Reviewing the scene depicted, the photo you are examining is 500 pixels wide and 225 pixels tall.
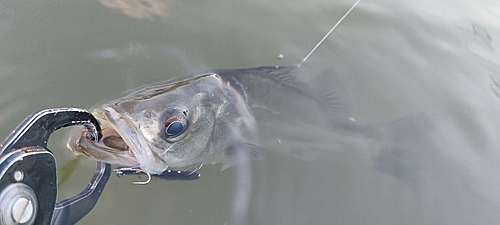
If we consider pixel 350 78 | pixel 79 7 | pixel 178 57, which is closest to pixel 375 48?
pixel 350 78

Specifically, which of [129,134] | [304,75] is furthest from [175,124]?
[304,75]

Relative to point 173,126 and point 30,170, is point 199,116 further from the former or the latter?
point 30,170

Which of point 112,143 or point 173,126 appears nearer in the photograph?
point 112,143

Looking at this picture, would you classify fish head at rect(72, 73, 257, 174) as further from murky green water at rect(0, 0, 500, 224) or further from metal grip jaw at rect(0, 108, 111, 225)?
metal grip jaw at rect(0, 108, 111, 225)

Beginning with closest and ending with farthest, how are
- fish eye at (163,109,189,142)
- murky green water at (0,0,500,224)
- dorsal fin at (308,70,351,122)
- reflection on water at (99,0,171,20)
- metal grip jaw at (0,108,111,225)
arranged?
metal grip jaw at (0,108,111,225)
fish eye at (163,109,189,142)
murky green water at (0,0,500,224)
dorsal fin at (308,70,351,122)
reflection on water at (99,0,171,20)

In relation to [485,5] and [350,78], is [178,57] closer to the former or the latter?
[350,78]

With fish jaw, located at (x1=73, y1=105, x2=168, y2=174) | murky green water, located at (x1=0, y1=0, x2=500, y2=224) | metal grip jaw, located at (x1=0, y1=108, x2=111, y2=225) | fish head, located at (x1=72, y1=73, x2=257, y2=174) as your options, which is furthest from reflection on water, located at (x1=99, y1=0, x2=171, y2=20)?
metal grip jaw, located at (x1=0, y1=108, x2=111, y2=225)

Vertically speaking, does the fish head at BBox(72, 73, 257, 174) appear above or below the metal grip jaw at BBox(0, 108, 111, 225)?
below
